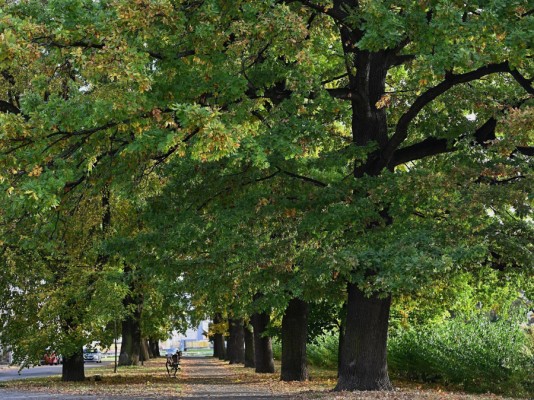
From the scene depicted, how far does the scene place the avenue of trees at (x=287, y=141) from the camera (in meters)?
13.3

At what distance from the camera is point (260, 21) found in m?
14.2

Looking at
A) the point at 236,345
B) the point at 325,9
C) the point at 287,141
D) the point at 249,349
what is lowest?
the point at 249,349

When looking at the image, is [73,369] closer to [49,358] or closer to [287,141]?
[49,358]

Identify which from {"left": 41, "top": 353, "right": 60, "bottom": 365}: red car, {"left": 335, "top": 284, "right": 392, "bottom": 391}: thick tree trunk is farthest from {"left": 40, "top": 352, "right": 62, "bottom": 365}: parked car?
{"left": 335, "top": 284, "right": 392, "bottom": 391}: thick tree trunk

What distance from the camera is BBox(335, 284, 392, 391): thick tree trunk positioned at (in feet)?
60.1

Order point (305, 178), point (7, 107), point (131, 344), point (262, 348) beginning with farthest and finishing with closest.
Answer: point (131, 344) → point (262, 348) → point (7, 107) → point (305, 178)

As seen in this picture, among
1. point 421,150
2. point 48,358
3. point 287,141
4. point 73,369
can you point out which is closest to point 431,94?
point 421,150

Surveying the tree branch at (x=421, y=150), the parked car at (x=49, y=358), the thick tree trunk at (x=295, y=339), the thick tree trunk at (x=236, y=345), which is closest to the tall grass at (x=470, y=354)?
the thick tree trunk at (x=295, y=339)

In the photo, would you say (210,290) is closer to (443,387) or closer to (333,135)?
(333,135)

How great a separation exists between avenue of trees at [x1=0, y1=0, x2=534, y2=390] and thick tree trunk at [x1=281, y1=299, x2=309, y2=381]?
5074 millimetres

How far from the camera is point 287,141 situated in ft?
50.0

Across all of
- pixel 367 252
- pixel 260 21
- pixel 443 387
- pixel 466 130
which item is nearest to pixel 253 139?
pixel 260 21

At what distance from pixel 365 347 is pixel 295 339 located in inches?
356

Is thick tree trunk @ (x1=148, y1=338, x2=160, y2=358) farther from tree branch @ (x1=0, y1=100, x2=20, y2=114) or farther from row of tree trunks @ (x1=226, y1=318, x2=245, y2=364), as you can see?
tree branch @ (x1=0, y1=100, x2=20, y2=114)
